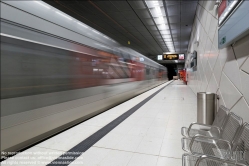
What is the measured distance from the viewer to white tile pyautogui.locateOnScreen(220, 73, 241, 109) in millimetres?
2154

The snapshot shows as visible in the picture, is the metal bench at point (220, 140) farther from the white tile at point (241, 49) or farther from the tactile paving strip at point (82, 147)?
the tactile paving strip at point (82, 147)

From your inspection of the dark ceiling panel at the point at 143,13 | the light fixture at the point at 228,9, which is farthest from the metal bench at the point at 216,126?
the dark ceiling panel at the point at 143,13

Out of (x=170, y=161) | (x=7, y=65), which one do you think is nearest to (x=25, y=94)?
(x=7, y=65)

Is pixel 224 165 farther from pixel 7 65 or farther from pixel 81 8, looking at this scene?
pixel 81 8

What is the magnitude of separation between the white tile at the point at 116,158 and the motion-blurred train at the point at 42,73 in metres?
1.19

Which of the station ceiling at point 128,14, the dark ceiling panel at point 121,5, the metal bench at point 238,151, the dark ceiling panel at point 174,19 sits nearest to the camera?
the metal bench at point 238,151

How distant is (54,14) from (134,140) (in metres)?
2.62

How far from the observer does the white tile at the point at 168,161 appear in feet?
6.18

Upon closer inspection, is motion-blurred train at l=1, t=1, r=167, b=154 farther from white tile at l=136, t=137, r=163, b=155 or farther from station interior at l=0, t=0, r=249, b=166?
white tile at l=136, t=137, r=163, b=155

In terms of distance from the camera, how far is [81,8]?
19.1 feet

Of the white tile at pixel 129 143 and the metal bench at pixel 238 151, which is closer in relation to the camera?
the metal bench at pixel 238 151

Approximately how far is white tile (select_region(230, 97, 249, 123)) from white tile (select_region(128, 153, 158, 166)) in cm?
121

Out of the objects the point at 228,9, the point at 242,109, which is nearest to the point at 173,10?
the point at 228,9

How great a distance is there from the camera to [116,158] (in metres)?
2.02
